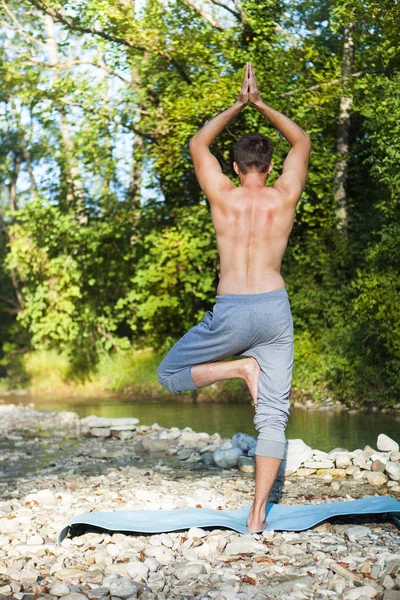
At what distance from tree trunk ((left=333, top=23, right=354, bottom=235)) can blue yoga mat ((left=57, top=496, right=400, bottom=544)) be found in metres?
9.47

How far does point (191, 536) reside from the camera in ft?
12.4

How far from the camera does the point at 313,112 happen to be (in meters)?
13.4

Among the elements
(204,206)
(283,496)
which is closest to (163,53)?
(204,206)

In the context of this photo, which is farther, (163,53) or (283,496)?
(163,53)

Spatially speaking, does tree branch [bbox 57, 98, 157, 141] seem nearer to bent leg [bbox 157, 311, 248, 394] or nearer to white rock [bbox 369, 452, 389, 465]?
white rock [bbox 369, 452, 389, 465]

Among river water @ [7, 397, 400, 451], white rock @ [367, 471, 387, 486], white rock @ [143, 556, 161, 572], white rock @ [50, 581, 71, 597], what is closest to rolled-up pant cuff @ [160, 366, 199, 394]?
white rock @ [143, 556, 161, 572]

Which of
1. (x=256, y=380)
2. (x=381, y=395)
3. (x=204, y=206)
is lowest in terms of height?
(x=381, y=395)

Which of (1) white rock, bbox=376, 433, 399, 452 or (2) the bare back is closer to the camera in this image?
(2) the bare back

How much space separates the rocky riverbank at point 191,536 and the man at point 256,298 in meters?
0.49

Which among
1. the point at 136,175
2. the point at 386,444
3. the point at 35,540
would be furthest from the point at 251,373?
the point at 136,175

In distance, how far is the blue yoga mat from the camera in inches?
152

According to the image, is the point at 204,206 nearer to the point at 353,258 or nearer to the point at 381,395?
the point at 353,258

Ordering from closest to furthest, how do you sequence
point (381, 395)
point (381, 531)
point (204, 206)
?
1. point (381, 531)
2. point (381, 395)
3. point (204, 206)

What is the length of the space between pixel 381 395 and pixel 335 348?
1155mm
